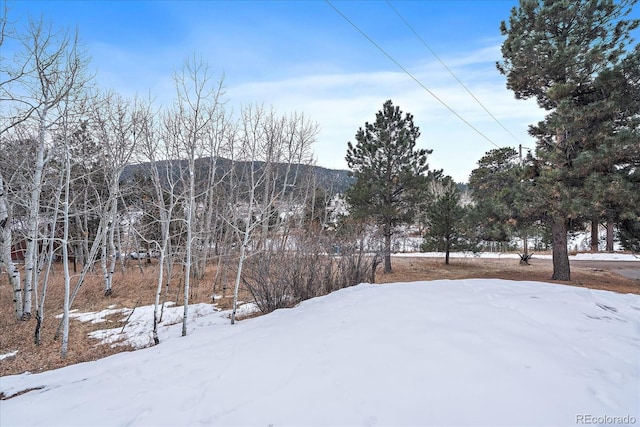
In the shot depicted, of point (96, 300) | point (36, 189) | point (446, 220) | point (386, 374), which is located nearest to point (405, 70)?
point (386, 374)

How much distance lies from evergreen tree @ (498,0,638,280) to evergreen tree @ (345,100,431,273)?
4038 mm

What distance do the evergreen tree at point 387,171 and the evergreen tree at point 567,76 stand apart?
404cm

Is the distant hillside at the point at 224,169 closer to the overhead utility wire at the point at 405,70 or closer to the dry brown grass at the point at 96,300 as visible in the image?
the dry brown grass at the point at 96,300

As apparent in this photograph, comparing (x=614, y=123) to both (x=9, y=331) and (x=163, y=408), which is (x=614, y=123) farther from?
(x=9, y=331)

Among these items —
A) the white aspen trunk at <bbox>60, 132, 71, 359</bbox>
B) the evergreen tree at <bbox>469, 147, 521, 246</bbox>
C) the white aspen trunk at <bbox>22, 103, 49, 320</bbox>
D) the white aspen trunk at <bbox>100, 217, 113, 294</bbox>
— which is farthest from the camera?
the evergreen tree at <bbox>469, 147, 521, 246</bbox>

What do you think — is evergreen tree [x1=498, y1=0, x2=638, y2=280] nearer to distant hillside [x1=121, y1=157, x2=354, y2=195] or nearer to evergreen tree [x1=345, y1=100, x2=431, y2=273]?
evergreen tree [x1=345, y1=100, x2=431, y2=273]

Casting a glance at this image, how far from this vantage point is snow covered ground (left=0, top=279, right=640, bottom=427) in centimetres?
213

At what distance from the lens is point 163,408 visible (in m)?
2.46

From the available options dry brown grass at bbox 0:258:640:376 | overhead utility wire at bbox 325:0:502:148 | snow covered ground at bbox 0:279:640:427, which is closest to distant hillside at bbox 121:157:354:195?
dry brown grass at bbox 0:258:640:376

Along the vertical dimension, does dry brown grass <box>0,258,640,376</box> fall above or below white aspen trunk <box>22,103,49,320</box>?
below

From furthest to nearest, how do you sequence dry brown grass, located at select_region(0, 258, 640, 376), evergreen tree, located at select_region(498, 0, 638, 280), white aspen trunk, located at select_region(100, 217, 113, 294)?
1. white aspen trunk, located at select_region(100, 217, 113, 294)
2. evergreen tree, located at select_region(498, 0, 638, 280)
3. dry brown grass, located at select_region(0, 258, 640, 376)

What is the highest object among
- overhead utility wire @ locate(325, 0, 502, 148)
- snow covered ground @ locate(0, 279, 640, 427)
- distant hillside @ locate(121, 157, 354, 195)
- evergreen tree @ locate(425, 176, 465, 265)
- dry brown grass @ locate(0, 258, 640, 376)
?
overhead utility wire @ locate(325, 0, 502, 148)

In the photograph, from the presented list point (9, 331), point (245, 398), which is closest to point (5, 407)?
point (245, 398)

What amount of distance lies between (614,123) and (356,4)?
8046mm
